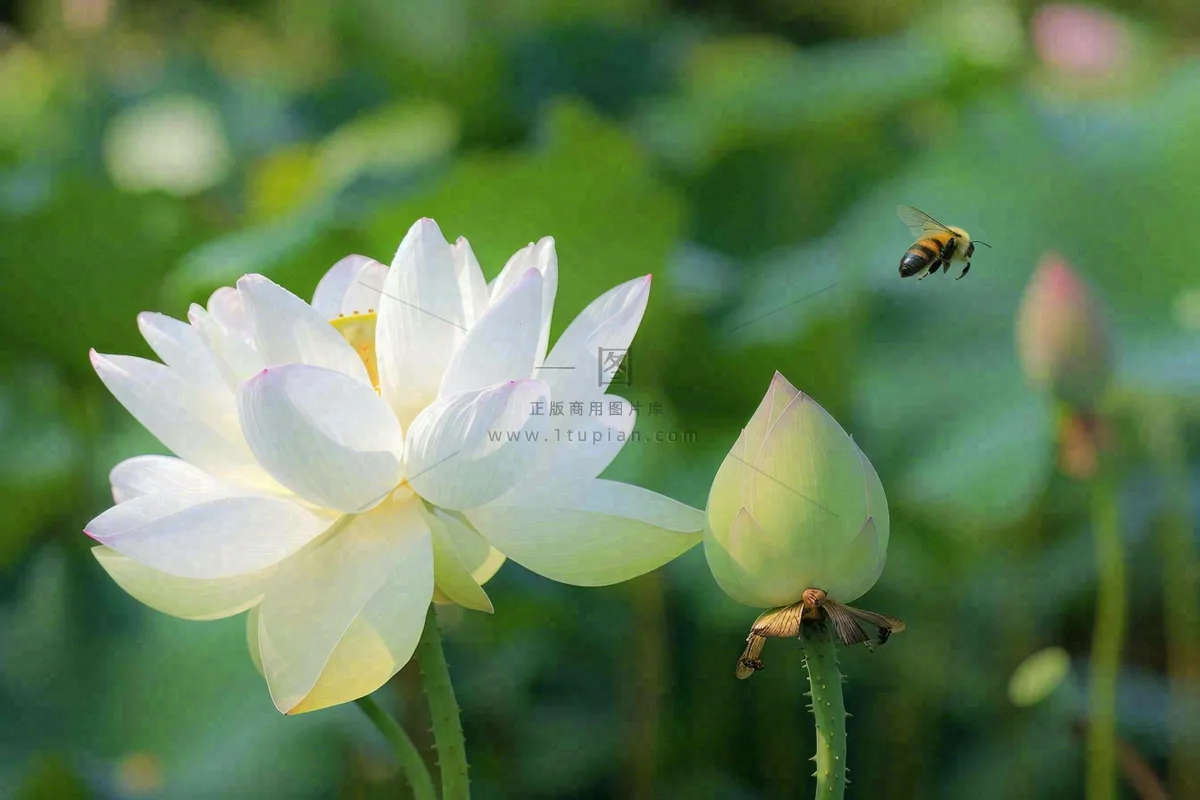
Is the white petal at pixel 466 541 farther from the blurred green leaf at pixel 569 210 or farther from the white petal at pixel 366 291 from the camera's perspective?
the blurred green leaf at pixel 569 210

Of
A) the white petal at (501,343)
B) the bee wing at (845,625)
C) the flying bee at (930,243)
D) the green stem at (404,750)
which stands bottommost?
the green stem at (404,750)

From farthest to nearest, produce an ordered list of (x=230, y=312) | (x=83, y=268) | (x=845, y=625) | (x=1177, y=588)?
1. (x=83, y=268)
2. (x=1177, y=588)
3. (x=230, y=312)
4. (x=845, y=625)

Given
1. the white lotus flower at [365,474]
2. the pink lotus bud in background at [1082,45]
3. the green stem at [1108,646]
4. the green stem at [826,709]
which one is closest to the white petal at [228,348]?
the white lotus flower at [365,474]

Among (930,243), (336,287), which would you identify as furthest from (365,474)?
(930,243)

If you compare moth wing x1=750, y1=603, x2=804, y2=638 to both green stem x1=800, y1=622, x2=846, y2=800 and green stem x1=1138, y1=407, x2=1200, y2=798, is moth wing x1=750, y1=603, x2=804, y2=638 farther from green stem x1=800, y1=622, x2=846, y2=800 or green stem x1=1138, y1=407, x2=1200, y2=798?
green stem x1=1138, y1=407, x2=1200, y2=798

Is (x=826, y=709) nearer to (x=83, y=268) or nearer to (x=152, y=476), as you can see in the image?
(x=152, y=476)

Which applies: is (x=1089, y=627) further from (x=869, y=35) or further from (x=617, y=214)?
(x=869, y=35)

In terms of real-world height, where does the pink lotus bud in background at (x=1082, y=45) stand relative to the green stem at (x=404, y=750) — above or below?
below

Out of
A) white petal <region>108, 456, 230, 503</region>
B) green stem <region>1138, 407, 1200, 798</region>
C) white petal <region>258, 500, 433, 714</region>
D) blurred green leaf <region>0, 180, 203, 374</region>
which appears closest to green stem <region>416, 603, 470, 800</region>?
white petal <region>258, 500, 433, 714</region>
